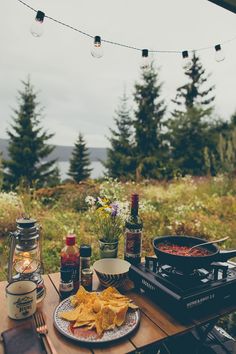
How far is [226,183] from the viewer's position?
5449 mm

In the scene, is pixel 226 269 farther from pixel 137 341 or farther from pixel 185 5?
pixel 185 5

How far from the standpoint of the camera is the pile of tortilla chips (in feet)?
3.05

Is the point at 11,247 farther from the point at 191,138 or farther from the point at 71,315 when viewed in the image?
the point at 191,138

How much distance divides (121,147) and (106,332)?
12.6 m

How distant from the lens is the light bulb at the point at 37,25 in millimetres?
1737

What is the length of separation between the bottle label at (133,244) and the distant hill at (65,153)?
1226cm

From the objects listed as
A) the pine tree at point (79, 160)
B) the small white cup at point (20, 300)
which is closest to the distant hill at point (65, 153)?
the pine tree at point (79, 160)

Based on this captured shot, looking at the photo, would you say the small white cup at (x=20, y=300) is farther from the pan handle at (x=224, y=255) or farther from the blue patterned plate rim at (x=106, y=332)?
the pan handle at (x=224, y=255)

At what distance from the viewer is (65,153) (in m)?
15.7

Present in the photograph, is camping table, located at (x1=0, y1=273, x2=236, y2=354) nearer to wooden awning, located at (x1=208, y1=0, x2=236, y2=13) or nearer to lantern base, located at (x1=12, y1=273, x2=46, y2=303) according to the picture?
lantern base, located at (x1=12, y1=273, x2=46, y2=303)

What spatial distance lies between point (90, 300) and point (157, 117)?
41.2 ft

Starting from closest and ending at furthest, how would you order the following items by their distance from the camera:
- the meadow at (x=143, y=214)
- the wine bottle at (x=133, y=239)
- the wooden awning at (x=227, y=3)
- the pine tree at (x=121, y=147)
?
1. the wine bottle at (x=133, y=239)
2. the wooden awning at (x=227, y=3)
3. the meadow at (x=143, y=214)
4. the pine tree at (x=121, y=147)

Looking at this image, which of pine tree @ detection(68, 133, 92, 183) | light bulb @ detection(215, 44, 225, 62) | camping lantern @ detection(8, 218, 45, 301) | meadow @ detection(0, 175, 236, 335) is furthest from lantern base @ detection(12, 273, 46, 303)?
pine tree @ detection(68, 133, 92, 183)

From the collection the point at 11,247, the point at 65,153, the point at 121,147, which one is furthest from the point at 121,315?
the point at 65,153
